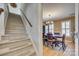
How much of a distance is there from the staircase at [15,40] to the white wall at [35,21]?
3.5 inches

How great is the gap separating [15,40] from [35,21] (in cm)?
40

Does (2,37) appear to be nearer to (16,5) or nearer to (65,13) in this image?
(16,5)

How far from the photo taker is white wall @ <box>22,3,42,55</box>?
182 cm

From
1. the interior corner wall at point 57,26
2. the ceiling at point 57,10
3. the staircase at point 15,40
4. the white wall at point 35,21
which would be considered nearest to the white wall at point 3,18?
the staircase at point 15,40

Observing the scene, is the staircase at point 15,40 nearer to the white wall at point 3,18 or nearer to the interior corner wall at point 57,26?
the white wall at point 3,18

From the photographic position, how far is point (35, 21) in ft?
6.05

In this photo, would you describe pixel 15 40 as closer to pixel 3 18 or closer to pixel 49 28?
pixel 3 18

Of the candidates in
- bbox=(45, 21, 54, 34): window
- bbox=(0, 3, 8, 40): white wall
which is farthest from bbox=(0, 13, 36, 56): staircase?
bbox=(45, 21, 54, 34): window

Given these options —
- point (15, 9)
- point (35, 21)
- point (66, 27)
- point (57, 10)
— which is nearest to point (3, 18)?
point (15, 9)

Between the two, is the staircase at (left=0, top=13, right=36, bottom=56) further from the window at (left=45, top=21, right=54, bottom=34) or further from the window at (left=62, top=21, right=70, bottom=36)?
the window at (left=62, top=21, right=70, bottom=36)

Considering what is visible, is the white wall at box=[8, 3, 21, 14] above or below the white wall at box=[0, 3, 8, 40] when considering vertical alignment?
above

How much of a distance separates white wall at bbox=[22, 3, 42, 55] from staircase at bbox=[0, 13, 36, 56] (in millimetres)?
89

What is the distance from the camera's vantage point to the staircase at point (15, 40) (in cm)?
174

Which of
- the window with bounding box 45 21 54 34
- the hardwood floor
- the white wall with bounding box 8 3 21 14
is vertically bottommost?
the hardwood floor
